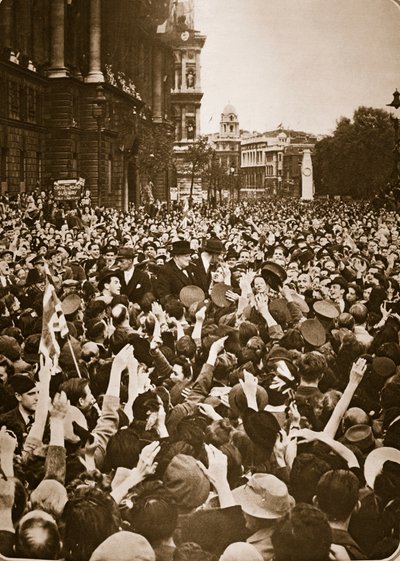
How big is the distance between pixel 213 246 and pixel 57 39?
2303 millimetres

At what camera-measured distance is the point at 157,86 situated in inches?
278

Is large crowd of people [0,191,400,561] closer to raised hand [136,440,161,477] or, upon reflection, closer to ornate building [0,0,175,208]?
raised hand [136,440,161,477]

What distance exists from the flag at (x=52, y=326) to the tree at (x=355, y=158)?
8.65 feet

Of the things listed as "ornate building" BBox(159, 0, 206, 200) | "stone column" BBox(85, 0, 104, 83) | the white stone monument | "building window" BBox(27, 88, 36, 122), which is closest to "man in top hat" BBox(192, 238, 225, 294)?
"ornate building" BBox(159, 0, 206, 200)

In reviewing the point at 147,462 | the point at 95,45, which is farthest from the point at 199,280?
the point at 95,45

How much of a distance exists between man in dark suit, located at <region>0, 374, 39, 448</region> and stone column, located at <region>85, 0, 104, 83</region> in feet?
8.89

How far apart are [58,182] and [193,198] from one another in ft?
3.93

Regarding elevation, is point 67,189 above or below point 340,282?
above

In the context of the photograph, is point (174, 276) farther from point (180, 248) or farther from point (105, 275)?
point (105, 275)

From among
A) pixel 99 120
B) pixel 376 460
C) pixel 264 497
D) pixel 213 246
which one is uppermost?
pixel 99 120

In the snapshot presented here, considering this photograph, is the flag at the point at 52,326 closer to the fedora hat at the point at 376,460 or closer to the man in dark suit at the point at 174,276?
the man in dark suit at the point at 174,276

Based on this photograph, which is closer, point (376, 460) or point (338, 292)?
point (376, 460)

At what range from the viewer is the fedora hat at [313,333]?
618cm

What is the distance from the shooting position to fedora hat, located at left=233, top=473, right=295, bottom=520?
5.52m
